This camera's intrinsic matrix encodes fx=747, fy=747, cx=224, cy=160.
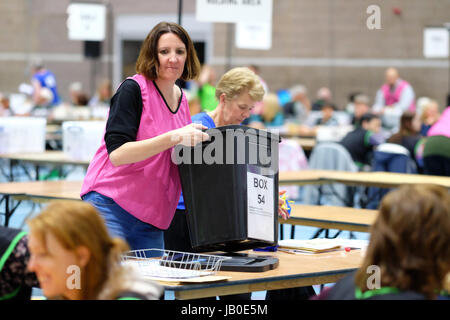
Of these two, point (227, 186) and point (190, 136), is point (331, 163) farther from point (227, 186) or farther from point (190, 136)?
point (190, 136)

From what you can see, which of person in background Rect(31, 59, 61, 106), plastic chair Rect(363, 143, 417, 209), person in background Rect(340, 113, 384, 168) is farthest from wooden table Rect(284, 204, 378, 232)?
person in background Rect(31, 59, 61, 106)

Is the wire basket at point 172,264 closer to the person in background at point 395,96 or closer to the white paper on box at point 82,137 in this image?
the white paper on box at point 82,137

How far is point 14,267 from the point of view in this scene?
221 centimetres

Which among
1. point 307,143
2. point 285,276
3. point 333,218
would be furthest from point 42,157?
point 285,276

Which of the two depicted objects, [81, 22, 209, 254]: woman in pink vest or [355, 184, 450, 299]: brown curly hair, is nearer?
[355, 184, 450, 299]: brown curly hair

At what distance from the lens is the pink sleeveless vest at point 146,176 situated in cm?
287

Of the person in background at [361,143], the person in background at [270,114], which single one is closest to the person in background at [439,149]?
the person in background at [361,143]

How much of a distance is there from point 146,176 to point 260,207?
458mm

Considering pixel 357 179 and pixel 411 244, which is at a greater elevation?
pixel 411 244

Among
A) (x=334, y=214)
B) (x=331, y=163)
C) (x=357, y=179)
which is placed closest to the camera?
(x=334, y=214)

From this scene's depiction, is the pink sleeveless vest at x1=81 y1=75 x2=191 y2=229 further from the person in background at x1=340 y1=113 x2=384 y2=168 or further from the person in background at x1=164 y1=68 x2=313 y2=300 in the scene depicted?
the person in background at x1=340 y1=113 x2=384 y2=168

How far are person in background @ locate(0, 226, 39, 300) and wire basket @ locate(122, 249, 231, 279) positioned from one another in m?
0.42

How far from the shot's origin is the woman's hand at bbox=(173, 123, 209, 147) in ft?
8.67
